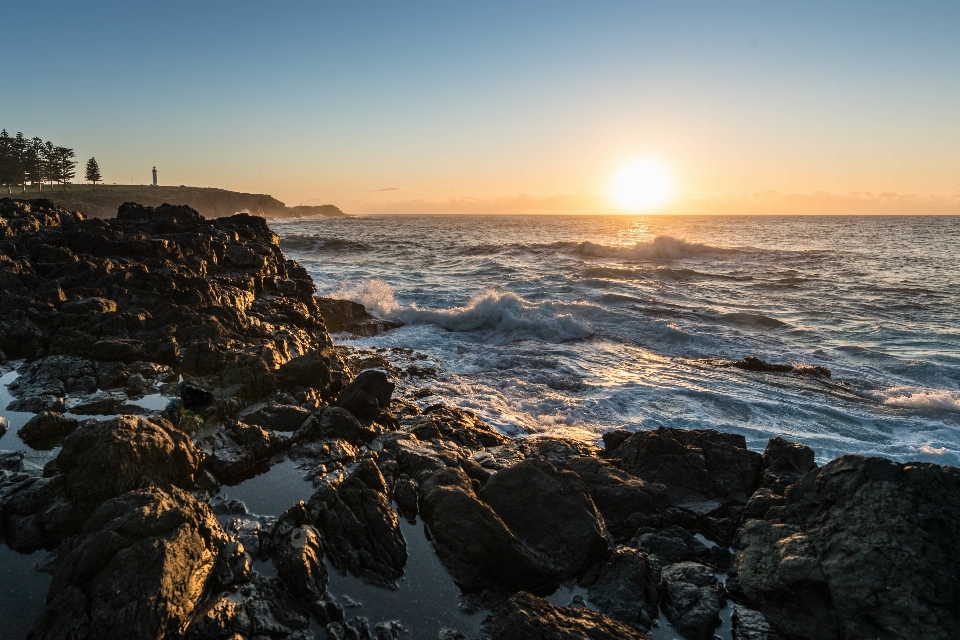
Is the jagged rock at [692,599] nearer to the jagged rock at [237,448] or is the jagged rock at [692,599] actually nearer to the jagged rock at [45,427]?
the jagged rock at [237,448]

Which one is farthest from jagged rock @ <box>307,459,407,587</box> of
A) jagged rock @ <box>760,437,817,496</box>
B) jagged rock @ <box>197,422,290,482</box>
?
jagged rock @ <box>760,437,817,496</box>

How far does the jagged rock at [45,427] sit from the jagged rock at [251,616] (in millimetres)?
4659

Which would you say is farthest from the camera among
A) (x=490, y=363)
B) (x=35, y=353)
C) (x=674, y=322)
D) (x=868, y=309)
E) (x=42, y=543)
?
(x=868, y=309)

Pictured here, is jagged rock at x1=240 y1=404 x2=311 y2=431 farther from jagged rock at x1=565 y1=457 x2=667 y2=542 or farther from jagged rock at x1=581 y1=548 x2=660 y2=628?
jagged rock at x1=581 y1=548 x2=660 y2=628

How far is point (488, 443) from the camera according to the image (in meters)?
8.68

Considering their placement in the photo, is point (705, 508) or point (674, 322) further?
point (674, 322)

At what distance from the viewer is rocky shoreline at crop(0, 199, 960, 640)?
4434 mm

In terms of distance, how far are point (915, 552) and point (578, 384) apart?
8.16 metres

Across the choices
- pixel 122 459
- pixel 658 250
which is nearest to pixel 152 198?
pixel 658 250

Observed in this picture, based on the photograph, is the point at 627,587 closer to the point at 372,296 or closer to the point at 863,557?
the point at 863,557

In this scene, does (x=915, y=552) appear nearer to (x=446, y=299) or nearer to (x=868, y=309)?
(x=446, y=299)

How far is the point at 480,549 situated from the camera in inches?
214

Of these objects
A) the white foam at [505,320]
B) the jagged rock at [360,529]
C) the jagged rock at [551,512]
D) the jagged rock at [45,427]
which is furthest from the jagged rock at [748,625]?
the white foam at [505,320]

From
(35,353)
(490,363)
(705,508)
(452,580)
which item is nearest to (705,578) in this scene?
(705,508)
